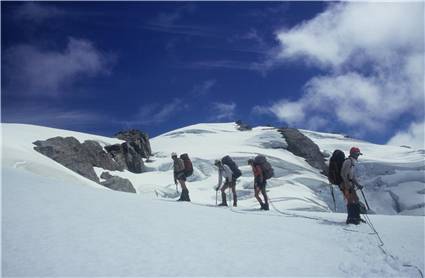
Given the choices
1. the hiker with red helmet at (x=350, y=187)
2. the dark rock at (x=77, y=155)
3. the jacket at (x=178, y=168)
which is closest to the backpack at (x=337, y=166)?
the hiker with red helmet at (x=350, y=187)

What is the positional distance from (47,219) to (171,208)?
10.5 ft

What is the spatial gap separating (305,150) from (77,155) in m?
32.7

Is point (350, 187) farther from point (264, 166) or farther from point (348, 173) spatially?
point (264, 166)

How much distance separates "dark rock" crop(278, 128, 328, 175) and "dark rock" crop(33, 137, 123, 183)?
2461 cm

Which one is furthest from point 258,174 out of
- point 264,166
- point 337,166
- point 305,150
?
point 305,150

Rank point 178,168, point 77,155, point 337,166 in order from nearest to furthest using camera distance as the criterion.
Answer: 1. point 337,166
2. point 178,168
3. point 77,155

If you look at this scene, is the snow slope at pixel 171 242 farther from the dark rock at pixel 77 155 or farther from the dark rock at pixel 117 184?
the dark rock at pixel 77 155

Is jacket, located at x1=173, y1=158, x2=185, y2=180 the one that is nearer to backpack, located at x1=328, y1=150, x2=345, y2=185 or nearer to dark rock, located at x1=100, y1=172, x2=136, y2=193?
backpack, located at x1=328, y1=150, x2=345, y2=185

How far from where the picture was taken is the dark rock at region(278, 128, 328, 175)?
60438mm

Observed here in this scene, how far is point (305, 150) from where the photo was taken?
6162cm

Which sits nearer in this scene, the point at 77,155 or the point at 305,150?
the point at 77,155

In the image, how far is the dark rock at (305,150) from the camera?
60.4 metres

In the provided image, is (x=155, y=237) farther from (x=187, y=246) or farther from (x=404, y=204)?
(x=404, y=204)

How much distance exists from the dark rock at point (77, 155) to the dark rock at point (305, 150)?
2461 cm
